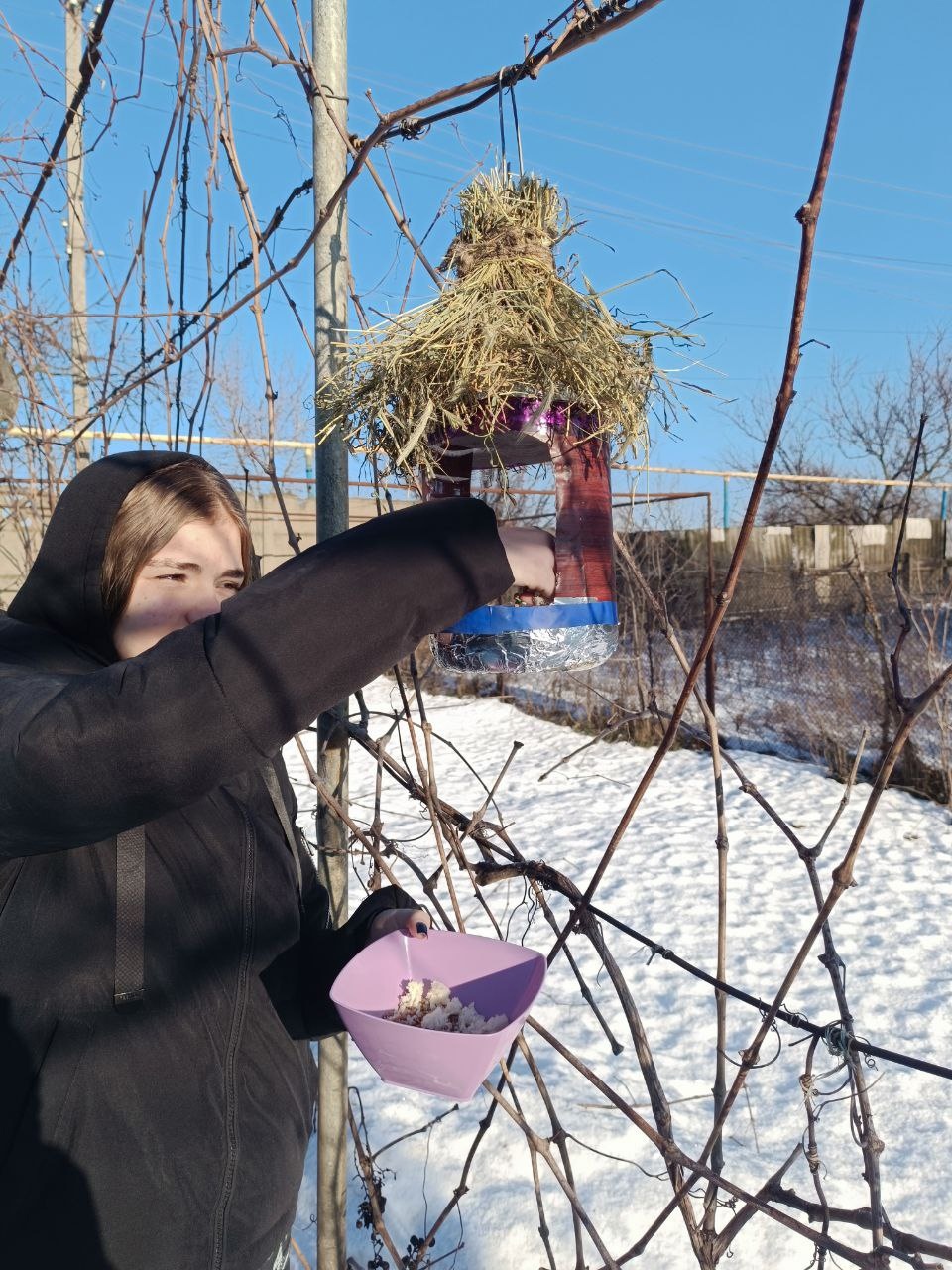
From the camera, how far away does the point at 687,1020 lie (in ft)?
11.1

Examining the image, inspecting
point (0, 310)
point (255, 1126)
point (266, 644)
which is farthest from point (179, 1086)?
point (0, 310)

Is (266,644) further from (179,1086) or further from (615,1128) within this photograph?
(615,1128)

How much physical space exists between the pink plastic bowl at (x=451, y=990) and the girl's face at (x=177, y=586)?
0.46 meters

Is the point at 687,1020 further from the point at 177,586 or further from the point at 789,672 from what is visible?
the point at 789,672

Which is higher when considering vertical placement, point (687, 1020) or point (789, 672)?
point (789, 672)

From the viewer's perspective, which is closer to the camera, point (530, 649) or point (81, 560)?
point (81, 560)

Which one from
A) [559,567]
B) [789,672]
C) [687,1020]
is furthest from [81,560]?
[789,672]

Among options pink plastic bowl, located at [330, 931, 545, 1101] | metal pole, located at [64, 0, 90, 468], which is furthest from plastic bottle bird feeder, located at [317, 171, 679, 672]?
metal pole, located at [64, 0, 90, 468]

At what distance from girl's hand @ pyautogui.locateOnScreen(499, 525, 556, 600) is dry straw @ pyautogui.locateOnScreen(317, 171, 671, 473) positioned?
0.48ft

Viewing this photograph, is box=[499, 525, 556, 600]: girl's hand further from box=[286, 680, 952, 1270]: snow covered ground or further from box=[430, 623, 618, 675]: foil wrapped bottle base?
box=[286, 680, 952, 1270]: snow covered ground

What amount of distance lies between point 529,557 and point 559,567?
210 millimetres

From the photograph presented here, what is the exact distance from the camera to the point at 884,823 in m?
5.52

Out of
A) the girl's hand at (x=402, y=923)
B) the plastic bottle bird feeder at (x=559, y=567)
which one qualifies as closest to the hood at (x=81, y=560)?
the plastic bottle bird feeder at (x=559, y=567)

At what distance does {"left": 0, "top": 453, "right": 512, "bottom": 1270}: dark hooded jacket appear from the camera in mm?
705
